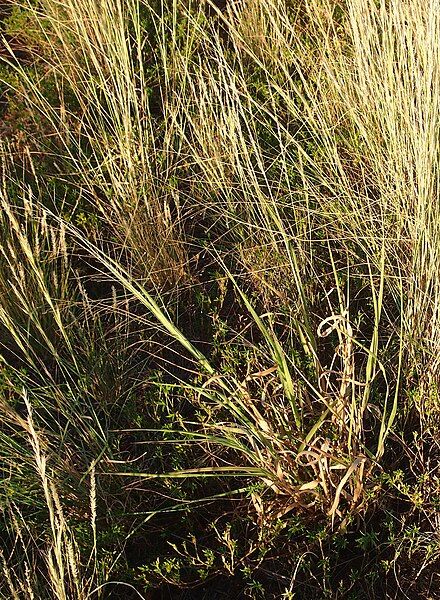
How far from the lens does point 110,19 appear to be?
8.11 feet

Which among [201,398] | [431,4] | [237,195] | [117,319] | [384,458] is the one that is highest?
[431,4]

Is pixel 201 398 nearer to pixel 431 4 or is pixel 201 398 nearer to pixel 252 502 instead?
pixel 252 502

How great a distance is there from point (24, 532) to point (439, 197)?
1.34m

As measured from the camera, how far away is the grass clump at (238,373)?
1.73 m

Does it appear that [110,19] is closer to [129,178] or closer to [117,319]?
[129,178]

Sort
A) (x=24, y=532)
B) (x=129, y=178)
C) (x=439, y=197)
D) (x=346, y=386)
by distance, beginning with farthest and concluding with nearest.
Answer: (x=129, y=178)
(x=439, y=197)
(x=24, y=532)
(x=346, y=386)

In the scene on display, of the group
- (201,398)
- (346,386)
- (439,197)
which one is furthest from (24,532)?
(439,197)

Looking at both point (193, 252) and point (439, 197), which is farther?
point (193, 252)

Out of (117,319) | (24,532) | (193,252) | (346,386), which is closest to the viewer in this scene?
(346,386)

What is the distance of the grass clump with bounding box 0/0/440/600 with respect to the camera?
1.73 metres

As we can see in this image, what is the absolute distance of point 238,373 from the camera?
212 centimetres

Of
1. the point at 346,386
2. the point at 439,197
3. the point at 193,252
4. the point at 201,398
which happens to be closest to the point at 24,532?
the point at 201,398

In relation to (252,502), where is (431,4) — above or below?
above

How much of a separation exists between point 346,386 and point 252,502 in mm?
348
